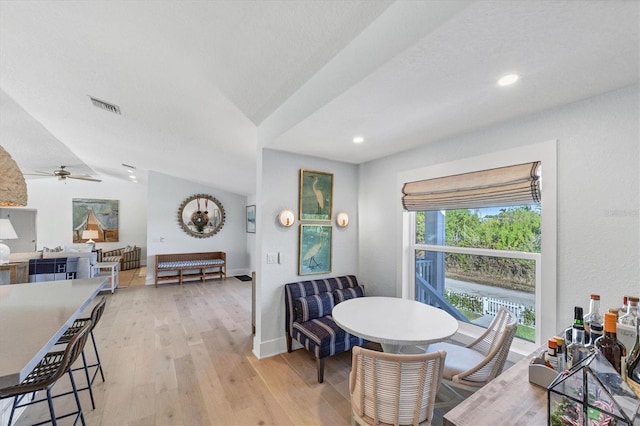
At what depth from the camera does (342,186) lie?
3.41m

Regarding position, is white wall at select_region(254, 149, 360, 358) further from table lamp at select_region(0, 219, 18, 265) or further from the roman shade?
table lamp at select_region(0, 219, 18, 265)

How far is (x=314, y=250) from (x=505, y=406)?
2319 millimetres

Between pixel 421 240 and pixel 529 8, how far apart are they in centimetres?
223

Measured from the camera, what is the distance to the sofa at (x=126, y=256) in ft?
26.4

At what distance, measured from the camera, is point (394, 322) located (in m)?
1.98

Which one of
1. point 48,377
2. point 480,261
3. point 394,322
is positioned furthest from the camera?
point 480,261

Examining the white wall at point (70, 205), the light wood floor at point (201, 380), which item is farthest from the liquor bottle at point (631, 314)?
the white wall at point (70, 205)

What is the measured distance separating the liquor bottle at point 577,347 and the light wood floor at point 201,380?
128 cm

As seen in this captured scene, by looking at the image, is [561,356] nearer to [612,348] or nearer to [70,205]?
[612,348]

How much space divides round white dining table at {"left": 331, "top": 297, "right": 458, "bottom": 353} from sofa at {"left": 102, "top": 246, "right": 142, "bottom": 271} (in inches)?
319

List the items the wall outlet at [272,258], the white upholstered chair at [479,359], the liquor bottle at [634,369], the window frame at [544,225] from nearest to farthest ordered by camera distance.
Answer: the liquor bottle at [634,369], the white upholstered chair at [479,359], the window frame at [544,225], the wall outlet at [272,258]

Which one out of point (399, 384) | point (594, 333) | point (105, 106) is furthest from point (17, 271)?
point (594, 333)

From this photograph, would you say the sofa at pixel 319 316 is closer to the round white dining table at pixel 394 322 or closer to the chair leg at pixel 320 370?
the chair leg at pixel 320 370

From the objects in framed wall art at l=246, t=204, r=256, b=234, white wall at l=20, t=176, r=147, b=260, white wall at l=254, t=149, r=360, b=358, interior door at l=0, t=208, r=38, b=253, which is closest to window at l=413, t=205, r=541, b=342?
white wall at l=254, t=149, r=360, b=358
